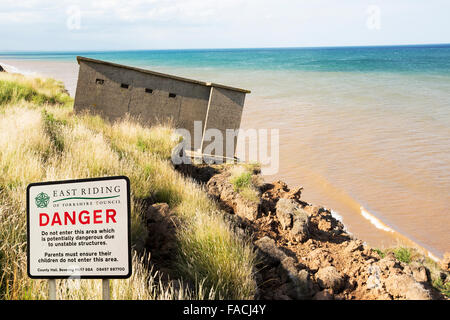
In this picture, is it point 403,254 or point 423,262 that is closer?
point 423,262

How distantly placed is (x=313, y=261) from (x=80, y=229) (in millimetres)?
3519

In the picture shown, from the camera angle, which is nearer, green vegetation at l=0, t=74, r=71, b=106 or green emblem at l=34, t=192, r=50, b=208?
green emblem at l=34, t=192, r=50, b=208

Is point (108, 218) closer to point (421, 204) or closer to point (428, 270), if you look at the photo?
point (428, 270)

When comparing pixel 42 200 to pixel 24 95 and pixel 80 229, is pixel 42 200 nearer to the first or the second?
pixel 80 229

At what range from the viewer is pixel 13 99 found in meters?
11.9

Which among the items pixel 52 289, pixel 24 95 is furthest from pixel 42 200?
pixel 24 95

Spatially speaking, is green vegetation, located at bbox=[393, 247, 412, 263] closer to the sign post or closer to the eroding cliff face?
the eroding cliff face

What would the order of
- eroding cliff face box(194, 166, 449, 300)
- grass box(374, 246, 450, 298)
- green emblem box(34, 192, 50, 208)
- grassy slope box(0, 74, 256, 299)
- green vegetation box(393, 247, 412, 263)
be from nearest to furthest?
1. green emblem box(34, 192, 50, 208)
2. grassy slope box(0, 74, 256, 299)
3. eroding cliff face box(194, 166, 449, 300)
4. grass box(374, 246, 450, 298)
5. green vegetation box(393, 247, 412, 263)

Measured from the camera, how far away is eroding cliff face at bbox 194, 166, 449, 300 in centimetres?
428

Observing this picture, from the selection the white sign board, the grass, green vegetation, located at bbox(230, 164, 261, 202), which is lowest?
the grass

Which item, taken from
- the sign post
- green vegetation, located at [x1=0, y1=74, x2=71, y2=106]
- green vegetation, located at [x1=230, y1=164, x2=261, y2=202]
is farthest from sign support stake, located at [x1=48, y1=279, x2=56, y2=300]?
green vegetation, located at [x1=0, y1=74, x2=71, y2=106]

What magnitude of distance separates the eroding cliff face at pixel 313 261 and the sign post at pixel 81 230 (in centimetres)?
213

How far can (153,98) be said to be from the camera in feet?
37.8

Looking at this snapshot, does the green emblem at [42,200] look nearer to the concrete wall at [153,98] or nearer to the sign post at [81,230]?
the sign post at [81,230]
